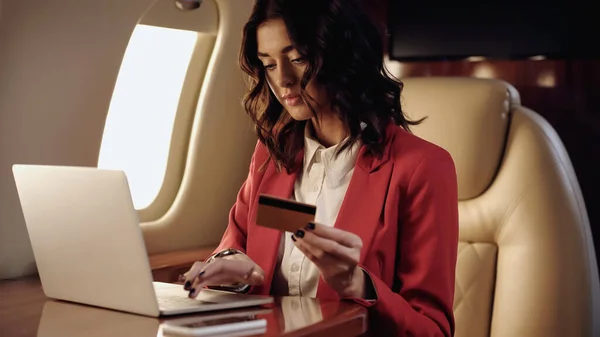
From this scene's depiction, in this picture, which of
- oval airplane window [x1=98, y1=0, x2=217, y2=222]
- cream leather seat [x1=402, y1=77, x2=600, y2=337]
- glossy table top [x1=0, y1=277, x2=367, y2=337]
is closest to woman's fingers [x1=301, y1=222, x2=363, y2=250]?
glossy table top [x1=0, y1=277, x2=367, y2=337]

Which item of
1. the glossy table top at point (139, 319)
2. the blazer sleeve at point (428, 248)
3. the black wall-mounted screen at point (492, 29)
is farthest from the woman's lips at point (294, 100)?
the black wall-mounted screen at point (492, 29)

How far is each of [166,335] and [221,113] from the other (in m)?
1.23

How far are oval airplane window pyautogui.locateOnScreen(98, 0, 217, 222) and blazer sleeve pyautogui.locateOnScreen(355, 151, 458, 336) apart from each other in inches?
32.9

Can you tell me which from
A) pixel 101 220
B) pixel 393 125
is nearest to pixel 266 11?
pixel 393 125

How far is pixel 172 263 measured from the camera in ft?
6.81

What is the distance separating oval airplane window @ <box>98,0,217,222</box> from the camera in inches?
85.7

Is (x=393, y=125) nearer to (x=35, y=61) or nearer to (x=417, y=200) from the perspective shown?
A: (x=417, y=200)

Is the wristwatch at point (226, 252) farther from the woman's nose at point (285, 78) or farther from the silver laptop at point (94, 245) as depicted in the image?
the woman's nose at point (285, 78)

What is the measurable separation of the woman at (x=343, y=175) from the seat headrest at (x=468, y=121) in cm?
26

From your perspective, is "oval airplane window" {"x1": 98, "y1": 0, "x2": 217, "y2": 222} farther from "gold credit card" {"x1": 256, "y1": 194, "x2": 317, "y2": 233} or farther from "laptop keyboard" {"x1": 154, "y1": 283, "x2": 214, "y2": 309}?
"gold credit card" {"x1": 256, "y1": 194, "x2": 317, "y2": 233}

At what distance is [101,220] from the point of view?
1318 mm

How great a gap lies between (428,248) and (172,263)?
731mm

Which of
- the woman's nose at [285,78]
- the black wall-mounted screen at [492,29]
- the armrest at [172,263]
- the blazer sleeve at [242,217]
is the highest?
the black wall-mounted screen at [492,29]

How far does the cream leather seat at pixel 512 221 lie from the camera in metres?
1.84
